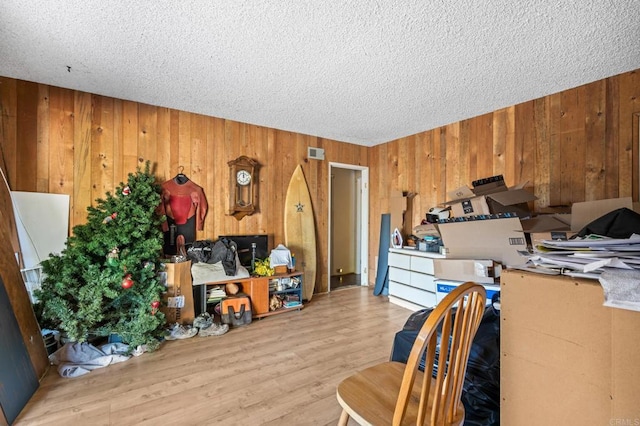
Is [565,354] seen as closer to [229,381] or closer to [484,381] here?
[484,381]

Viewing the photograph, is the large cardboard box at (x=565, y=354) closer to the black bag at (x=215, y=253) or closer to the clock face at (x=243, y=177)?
the black bag at (x=215, y=253)

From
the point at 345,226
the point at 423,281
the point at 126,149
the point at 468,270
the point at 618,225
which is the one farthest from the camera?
the point at 345,226

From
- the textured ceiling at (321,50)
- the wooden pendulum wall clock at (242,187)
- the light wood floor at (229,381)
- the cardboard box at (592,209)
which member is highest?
the textured ceiling at (321,50)

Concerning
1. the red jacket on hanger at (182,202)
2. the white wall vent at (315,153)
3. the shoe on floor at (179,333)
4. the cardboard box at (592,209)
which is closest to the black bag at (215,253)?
the red jacket on hanger at (182,202)

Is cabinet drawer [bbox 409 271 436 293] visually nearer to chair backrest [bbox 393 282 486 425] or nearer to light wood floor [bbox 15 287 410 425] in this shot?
light wood floor [bbox 15 287 410 425]

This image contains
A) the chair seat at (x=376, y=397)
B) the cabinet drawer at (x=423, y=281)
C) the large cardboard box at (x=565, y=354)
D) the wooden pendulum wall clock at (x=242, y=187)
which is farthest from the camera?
the wooden pendulum wall clock at (x=242, y=187)

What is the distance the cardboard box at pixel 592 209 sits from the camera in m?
1.90

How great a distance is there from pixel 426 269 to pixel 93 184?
3.74m

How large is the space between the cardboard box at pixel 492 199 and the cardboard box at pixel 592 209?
31 centimetres

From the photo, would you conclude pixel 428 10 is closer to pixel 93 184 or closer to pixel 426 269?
pixel 426 269

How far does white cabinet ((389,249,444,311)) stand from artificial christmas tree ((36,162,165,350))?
280cm

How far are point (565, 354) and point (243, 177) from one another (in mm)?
3388

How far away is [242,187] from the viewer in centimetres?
361

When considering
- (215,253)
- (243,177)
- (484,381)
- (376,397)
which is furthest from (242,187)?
(484,381)
